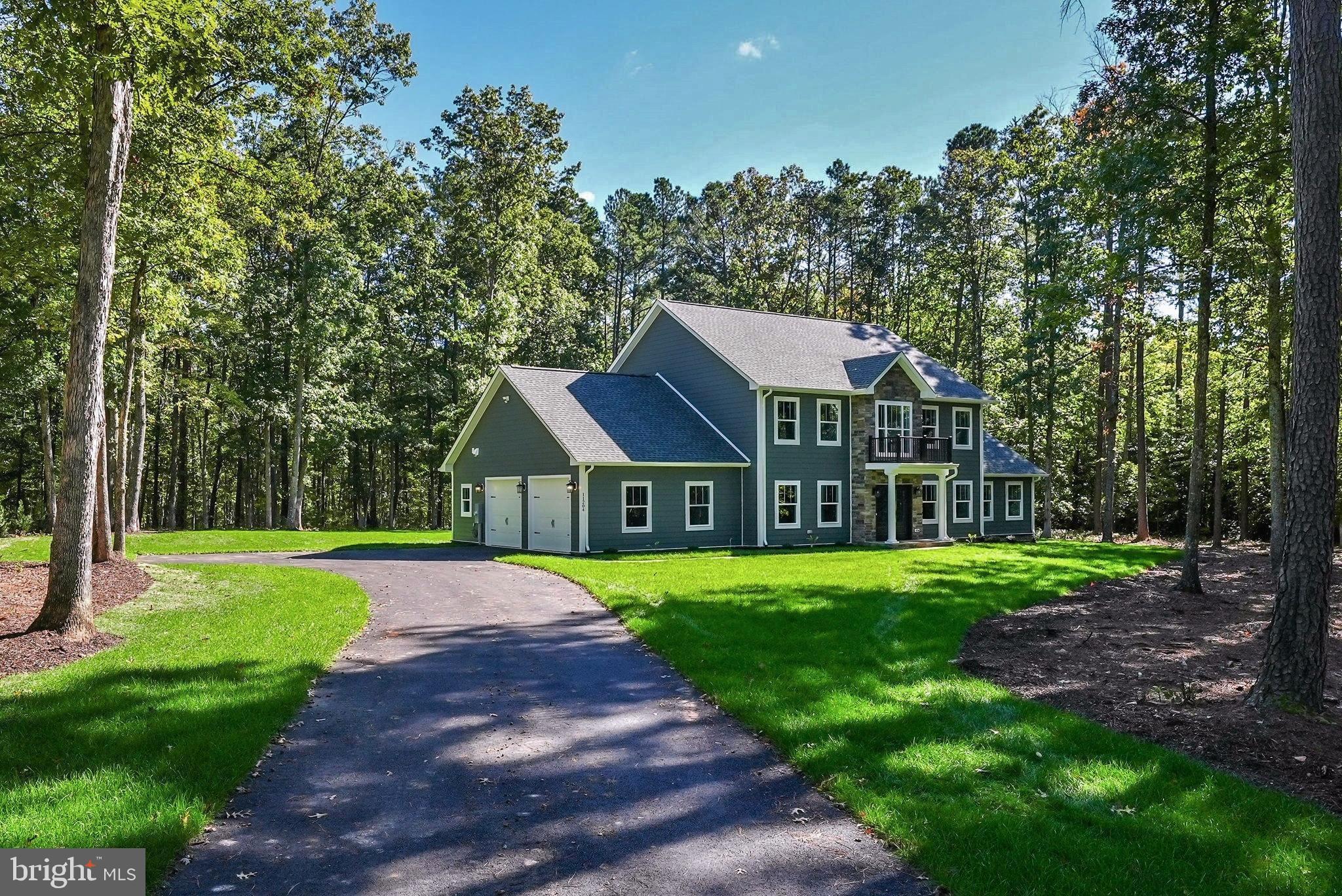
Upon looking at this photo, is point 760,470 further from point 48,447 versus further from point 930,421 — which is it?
point 48,447

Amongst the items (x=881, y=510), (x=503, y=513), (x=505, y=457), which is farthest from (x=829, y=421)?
(x=503, y=513)

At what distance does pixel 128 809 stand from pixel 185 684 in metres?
2.83

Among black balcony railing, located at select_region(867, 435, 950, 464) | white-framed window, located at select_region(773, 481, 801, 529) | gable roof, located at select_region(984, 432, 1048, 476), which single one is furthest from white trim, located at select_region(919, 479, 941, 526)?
white-framed window, located at select_region(773, 481, 801, 529)

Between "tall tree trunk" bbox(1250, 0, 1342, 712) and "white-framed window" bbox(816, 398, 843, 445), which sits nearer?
"tall tree trunk" bbox(1250, 0, 1342, 712)

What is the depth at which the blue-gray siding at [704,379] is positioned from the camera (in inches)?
982

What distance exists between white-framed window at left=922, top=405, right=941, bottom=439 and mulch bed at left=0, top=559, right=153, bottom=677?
2400 cm

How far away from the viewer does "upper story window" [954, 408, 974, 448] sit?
30.2 metres

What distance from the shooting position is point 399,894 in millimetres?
3891

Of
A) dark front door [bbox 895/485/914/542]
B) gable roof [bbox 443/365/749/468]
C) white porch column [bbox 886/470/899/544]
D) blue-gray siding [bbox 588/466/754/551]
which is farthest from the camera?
dark front door [bbox 895/485/914/542]

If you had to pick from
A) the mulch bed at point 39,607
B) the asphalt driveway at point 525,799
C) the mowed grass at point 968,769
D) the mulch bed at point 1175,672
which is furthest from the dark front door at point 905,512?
the mulch bed at point 39,607

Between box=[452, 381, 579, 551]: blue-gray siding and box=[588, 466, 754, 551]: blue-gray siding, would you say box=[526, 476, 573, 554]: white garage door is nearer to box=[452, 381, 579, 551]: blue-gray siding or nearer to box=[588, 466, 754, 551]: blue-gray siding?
box=[452, 381, 579, 551]: blue-gray siding

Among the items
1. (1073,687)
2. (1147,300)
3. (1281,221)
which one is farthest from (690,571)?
(1281,221)

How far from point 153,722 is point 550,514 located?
1728 cm

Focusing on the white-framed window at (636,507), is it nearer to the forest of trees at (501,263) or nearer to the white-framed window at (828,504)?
the white-framed window at (828,504)
